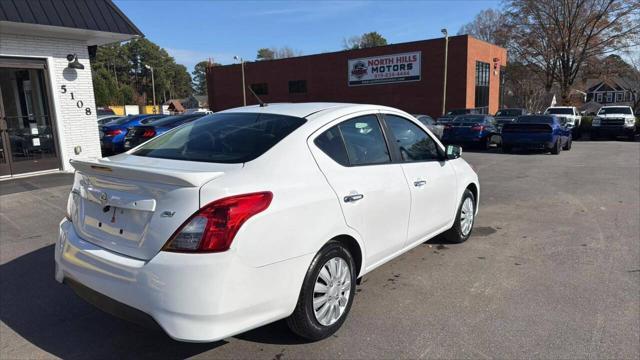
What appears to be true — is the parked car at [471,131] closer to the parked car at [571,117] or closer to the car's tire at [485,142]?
the car's tire at [485,142]

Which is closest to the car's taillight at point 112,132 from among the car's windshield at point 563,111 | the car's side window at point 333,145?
the car's side window at point 333,145

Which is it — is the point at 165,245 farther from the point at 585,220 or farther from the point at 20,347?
the point at 585,220

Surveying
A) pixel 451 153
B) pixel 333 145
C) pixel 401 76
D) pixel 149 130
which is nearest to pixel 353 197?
pixel 333 145

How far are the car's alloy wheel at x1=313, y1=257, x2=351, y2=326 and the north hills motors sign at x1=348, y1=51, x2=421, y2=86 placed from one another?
31.1 metres

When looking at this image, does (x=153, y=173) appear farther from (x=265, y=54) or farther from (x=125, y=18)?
(x=265, y=54)

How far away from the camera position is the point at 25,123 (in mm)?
9898

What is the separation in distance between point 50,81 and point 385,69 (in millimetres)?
26732

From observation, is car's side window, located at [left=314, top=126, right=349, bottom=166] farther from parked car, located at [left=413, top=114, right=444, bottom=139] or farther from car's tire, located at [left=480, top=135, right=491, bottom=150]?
car's tire, located at [left=480, top=135, right=491, bottom=150]

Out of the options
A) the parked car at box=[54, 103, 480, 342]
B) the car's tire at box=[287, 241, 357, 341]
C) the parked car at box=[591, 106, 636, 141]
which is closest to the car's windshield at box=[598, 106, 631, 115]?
the parked car at box=[591, 106, 636, 141]

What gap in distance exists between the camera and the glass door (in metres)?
9.52

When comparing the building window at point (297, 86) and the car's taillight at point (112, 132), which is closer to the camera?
the car's taillight at point (112, 132)

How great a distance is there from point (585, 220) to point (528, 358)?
429 centimetres

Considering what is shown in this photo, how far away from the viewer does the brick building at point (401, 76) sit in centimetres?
3100

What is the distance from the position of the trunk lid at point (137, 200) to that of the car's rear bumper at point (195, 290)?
0.36 feet
